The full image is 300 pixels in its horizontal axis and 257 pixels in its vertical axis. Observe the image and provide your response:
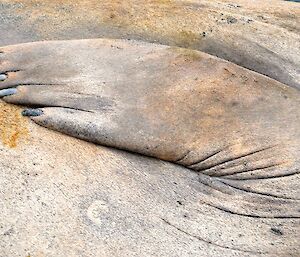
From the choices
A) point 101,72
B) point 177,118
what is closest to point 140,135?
point 177,118

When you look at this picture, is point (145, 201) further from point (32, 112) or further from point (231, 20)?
point (231, 20)

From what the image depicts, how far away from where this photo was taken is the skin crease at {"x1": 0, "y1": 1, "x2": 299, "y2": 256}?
2809 millimetres

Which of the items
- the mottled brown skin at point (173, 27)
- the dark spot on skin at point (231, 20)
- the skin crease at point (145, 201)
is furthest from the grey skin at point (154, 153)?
the dark spot on skin at point (231, 20)

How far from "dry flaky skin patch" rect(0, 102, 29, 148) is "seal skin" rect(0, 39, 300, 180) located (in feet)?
0.20

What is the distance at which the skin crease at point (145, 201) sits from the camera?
2.81 meters

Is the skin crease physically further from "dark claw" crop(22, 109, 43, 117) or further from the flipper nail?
the flipper nail

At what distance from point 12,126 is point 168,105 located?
790 millimetres

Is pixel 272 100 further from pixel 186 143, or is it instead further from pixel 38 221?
pixel 38 221

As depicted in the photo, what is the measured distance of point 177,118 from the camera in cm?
322

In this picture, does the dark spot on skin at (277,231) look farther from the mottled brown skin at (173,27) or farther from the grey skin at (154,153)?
the mottled brown skin at (173,27)

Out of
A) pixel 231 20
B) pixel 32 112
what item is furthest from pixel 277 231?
pixel 231 20

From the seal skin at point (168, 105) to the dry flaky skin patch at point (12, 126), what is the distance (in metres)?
0.06

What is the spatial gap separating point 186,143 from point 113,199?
483mm

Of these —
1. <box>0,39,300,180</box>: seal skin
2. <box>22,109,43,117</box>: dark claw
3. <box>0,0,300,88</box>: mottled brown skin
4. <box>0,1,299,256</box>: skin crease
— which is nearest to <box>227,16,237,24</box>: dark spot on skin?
<box>0,0,300,88</box>: mottled brown skin
